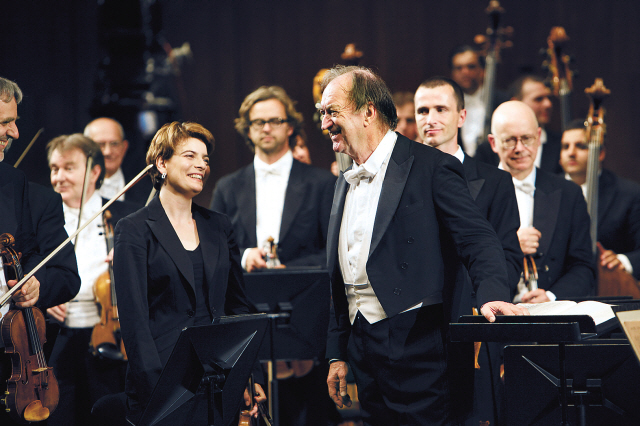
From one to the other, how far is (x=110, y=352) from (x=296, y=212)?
1129mm

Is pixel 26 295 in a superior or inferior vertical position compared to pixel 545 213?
inferior

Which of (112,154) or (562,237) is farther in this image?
(112,154)

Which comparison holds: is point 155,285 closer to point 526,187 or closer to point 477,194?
point 477,194

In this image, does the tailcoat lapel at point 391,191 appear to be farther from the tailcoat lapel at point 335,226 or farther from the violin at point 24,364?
the violin at point 24,364

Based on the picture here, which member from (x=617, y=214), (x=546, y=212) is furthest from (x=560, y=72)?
(x=546, y=212)

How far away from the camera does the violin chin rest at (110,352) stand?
2.98m

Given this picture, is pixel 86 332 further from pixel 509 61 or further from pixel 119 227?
pixel 509 61

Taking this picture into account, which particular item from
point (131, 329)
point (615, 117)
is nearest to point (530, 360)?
point (131, 329)

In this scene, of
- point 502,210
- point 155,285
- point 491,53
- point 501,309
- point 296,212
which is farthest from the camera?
point 491,53

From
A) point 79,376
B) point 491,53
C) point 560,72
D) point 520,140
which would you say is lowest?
point 79,376

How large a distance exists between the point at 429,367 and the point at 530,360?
285mm

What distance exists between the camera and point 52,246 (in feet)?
8.13

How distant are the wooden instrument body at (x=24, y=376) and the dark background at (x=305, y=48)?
3206 mm

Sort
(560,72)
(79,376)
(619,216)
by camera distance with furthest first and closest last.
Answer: (560,72) < (619,216) < (79,376)
